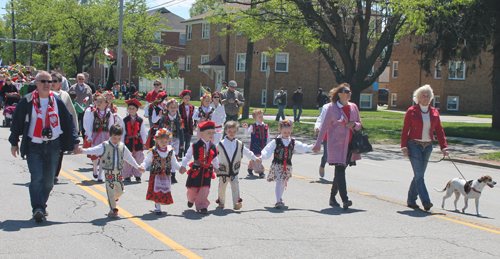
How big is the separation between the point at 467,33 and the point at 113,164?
18.8 metres

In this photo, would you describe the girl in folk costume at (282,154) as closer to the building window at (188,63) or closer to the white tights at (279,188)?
the white tights at (279,188)

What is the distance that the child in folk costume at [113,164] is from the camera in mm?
6863

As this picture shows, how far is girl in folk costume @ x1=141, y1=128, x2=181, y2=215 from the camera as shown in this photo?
701 centimetres

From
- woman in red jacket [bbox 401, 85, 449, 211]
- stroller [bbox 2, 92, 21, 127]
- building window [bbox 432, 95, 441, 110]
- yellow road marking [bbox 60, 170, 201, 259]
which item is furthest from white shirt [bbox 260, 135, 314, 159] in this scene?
building window [bbox 432, 95, 441, 110]

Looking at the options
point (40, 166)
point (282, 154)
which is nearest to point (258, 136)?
point (282, 154)

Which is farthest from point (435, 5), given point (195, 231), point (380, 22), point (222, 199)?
point (195, 231)

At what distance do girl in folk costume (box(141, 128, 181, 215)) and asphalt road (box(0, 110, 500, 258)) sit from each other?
257 mm

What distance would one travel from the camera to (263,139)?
1085cm

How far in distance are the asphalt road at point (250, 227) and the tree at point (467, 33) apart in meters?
13.5

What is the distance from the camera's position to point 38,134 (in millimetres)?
6418

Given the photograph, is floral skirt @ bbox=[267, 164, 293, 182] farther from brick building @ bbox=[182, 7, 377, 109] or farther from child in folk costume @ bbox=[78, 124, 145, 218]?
brick building @ bbox=[182, 7, 377, 109]

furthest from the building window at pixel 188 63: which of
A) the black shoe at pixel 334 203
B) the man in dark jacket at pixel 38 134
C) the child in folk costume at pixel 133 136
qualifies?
the man in dark jacket at pixel 38 134

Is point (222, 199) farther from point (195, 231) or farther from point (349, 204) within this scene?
point (349, 204)

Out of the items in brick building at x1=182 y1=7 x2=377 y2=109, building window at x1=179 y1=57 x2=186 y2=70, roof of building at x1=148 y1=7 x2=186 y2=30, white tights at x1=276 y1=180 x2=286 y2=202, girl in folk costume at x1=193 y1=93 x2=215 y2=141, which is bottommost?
white tights at x1=276 y1=180 x2=286 y2=202
